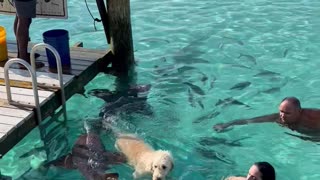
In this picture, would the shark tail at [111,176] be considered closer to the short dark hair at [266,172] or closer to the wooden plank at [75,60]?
the short dark hair at [266,172]

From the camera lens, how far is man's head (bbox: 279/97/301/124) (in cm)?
790

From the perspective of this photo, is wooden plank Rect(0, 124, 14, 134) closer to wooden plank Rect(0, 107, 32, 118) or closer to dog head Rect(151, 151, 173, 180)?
wooden plank Rect(0, 107, 32, 118)

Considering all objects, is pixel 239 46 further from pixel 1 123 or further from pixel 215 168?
pixel 1 123

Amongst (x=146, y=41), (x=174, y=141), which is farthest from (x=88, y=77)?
(x=146, y=41)

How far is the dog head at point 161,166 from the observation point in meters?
6.24

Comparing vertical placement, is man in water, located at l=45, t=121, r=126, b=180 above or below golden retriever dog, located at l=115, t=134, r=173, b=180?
below

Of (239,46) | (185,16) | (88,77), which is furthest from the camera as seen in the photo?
(185,16)

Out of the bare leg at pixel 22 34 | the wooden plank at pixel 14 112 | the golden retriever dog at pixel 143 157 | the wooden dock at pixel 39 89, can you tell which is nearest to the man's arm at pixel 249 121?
the golden retriever dog at pixel 143 157

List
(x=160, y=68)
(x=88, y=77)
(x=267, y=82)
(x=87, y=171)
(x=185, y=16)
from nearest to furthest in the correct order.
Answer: (x=87, y=171) → (x=88, y=77) → (x=267, y=82) → (x=160, y=68) → (x=185, y=16)

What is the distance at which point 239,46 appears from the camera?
11.7 meters

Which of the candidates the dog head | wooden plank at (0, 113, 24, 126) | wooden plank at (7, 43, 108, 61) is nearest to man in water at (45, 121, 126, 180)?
wooden plank at (0, 113, 24, 126)

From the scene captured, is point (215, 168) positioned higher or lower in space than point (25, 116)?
lower

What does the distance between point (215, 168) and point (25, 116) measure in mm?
2650

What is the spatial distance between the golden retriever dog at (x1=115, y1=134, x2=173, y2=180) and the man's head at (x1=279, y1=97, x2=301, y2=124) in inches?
84.5
